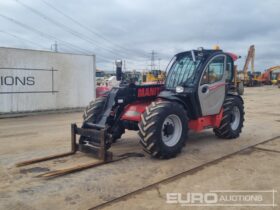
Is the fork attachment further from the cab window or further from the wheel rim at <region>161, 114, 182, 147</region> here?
the cab window

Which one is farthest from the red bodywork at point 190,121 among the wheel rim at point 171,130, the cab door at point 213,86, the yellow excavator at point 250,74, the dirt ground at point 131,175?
the yellow excavator at point 250,74

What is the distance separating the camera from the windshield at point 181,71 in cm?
706

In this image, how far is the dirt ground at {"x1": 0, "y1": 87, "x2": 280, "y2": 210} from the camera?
4211mm

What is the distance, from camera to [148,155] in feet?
20.8

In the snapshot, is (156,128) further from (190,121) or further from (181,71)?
(181,71)

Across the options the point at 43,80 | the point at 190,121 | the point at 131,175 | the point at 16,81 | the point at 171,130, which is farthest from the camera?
the point at 43,80

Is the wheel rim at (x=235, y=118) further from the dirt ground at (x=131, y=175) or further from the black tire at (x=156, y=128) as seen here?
the black tire at (x=156, y=128)

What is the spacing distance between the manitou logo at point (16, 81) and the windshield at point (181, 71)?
788cm

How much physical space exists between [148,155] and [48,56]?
9.29m

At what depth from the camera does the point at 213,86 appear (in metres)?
7.23

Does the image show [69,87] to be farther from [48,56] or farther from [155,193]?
[155,193]

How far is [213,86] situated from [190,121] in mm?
991

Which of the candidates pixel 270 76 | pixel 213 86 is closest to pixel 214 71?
pixel 213 86

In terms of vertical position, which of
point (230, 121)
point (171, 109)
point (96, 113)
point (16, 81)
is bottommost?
point (230, 121)
